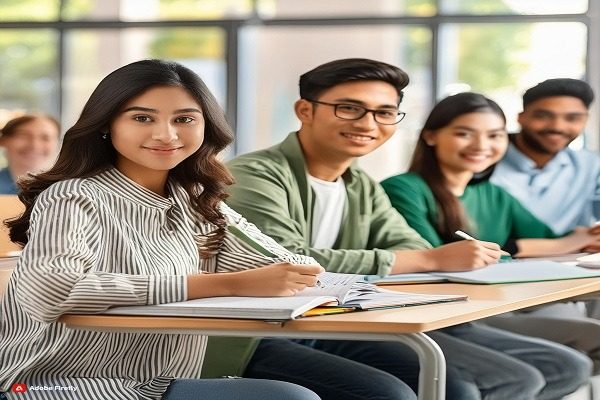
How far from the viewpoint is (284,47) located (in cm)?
838

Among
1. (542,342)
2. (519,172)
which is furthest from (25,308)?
(519,172)

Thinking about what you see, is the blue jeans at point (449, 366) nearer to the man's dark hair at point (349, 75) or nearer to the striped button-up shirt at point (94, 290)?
the striped button-up shirt at point (94, 290)

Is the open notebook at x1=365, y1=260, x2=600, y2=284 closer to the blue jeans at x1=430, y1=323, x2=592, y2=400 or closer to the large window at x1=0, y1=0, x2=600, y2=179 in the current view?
the blue jeans at x1=430, y1=323, x2=592, y2=400

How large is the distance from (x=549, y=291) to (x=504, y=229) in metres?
1.33

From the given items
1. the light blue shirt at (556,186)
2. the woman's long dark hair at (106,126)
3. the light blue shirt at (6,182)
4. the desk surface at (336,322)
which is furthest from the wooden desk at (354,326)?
the light blue shirt at (6,182)

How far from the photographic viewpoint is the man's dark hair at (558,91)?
13.6 feet

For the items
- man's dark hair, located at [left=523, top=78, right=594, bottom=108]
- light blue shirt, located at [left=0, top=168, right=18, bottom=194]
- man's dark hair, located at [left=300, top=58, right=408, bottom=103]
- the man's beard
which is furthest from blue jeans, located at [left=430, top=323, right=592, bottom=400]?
light blue shirt, located at [left=0, top=168, right=18, bottom=194]

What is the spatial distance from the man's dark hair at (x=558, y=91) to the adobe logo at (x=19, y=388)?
2.58 meters

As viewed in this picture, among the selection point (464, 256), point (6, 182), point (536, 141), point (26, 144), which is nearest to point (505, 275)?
point (464, 256)

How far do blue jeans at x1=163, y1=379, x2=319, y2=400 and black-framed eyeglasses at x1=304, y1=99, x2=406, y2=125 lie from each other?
1.20m

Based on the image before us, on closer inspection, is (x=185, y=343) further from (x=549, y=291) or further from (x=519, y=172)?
(x=519, y=172)

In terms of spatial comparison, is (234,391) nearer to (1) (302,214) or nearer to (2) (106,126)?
(2) (106,126)

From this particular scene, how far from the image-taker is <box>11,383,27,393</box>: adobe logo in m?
1.94

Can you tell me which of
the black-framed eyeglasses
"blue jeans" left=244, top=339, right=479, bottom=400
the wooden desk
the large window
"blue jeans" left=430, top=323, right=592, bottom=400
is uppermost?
the large window
